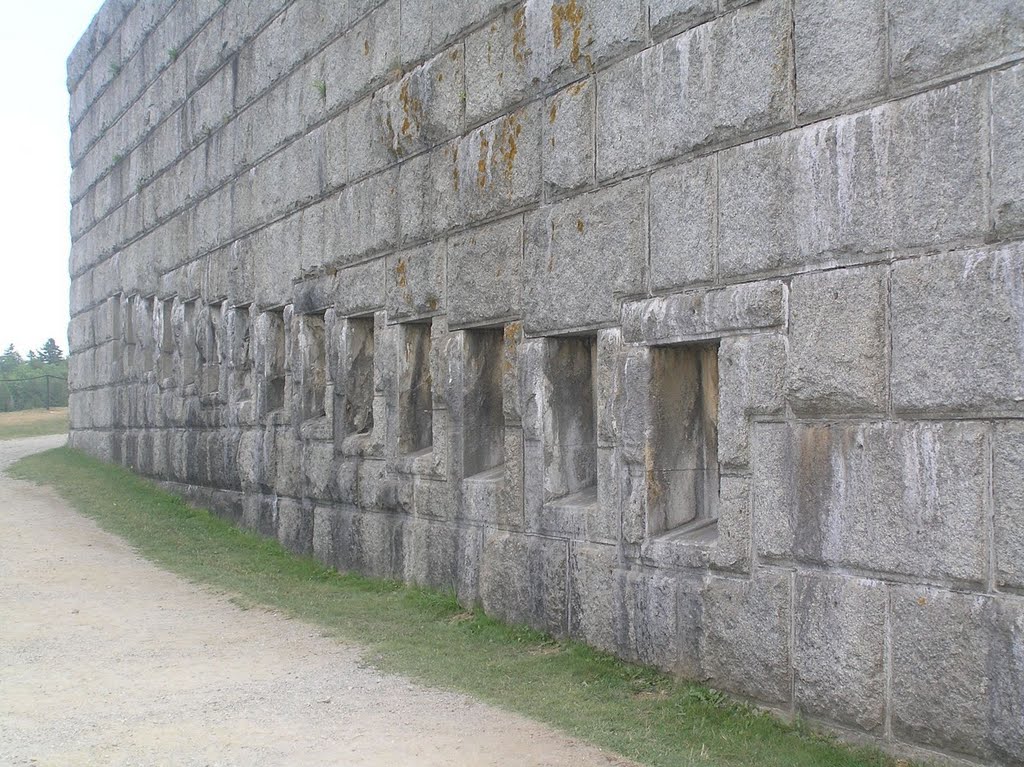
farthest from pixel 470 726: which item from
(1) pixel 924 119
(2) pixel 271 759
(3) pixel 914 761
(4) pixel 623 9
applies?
(4) pixel 623 9

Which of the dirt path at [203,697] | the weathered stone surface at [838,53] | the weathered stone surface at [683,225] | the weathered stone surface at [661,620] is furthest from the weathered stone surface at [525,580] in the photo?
the weathered stone surface at [838,53]

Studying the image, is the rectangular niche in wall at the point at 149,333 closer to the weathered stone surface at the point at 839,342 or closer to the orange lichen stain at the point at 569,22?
the orange lichen stain at the point at 569,22

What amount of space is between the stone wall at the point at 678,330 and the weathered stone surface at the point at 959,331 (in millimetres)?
11

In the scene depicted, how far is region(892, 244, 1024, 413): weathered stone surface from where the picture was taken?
413 cm

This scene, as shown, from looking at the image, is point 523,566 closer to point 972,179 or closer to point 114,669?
point 114,669

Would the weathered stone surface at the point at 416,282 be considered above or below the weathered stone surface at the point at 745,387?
above

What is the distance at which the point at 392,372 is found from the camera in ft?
28.4

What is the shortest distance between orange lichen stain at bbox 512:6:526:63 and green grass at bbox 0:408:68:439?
64.4ft

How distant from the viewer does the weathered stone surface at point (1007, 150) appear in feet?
13.5

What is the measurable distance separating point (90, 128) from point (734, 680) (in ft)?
Answer: 51.8

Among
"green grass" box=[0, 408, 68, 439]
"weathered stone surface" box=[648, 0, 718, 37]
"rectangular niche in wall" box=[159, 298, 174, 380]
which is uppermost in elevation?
"weathered stone surface" box=[648, 0, 718, 37]

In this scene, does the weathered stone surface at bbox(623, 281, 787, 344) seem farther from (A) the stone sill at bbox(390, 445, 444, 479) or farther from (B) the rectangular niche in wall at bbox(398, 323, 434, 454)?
(B) the rectangular niche in wall at bbox(398, 323, 434, 454)

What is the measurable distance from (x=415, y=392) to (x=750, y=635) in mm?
3990

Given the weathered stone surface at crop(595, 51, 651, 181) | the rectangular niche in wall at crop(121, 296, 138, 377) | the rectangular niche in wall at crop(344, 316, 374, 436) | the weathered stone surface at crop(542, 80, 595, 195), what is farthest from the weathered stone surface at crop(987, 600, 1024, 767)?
the rectangular niche in wall at crop(121, 296, 138, 377)
